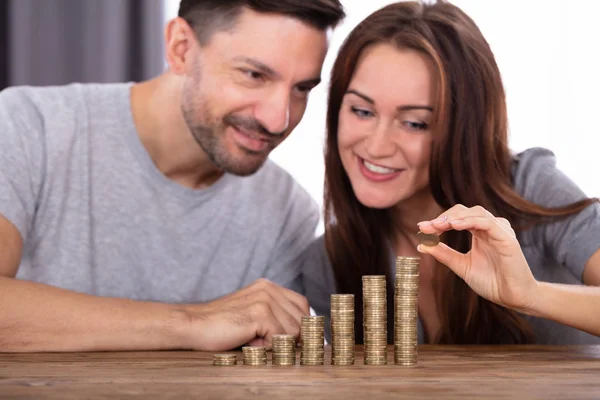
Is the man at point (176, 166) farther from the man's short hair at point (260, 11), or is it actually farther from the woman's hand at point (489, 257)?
the woman's hand at point (489, 257)

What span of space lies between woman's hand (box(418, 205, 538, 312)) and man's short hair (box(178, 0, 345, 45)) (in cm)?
105

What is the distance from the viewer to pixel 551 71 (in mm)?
4254

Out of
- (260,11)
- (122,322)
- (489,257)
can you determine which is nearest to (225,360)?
(122,322)

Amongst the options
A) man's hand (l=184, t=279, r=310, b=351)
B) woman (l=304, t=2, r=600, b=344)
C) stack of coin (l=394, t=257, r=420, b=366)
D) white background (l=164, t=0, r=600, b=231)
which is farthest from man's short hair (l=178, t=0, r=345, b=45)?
white background (l=164, t=0, r=600, b=231)

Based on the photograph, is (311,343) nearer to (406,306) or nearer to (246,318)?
(406,306)

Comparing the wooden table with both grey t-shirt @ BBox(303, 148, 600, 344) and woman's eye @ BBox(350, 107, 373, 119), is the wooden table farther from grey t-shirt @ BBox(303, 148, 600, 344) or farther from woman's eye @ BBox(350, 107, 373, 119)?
woman's eye @ BBox(350, 107, 373, 119)

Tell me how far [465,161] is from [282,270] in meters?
0.77

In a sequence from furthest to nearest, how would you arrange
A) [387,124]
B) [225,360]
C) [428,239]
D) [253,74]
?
[253,74] → [387,124] → [428,239] → [225,360]

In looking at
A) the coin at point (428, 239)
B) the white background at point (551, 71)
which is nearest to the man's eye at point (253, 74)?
the coin at point (428, 239)

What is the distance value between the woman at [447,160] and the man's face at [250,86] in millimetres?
125

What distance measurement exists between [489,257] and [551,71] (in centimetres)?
258

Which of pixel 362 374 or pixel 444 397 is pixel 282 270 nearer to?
pixel 362 374

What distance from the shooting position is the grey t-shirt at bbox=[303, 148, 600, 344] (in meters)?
2.36

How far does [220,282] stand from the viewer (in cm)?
284
